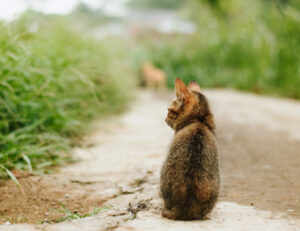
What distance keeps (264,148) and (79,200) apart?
240 cm

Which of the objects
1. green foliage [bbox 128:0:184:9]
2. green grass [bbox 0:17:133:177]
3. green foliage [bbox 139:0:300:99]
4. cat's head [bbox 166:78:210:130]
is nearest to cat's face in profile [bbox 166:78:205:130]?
cat's head [bbox 166:78:210:130]

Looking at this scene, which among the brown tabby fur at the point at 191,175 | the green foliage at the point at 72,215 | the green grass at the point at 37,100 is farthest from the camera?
the green grass at the point at 37,100

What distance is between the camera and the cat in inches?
459

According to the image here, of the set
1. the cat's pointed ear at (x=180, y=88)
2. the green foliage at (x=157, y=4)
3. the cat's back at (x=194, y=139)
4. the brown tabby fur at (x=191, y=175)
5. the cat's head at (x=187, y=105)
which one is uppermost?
the green foliage at (x=157, y=4)

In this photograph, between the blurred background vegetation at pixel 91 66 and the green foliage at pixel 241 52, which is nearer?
the blurred background vegetation at pixel 91 66

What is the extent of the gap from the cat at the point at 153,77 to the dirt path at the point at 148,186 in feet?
20.4

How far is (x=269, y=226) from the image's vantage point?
6.81ft

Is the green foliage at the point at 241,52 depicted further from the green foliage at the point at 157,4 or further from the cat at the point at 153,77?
the green foliage at the point at 157,4

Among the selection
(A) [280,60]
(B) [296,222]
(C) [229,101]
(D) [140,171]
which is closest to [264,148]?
(D) [140,171]

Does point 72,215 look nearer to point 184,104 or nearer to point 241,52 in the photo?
point 184,104

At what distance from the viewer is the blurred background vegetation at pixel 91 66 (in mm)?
3688

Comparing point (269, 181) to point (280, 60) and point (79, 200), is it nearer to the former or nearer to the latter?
point (79, 200)

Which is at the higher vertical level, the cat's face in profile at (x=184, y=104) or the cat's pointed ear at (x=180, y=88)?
the cat's pointed ear at (x=180, y=88)

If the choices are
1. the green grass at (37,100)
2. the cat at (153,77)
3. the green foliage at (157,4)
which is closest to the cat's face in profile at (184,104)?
the green grass at (37,100)
